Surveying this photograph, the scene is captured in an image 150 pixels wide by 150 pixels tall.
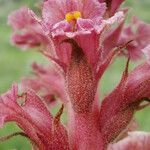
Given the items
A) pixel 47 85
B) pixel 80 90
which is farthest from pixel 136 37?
pixel 80 90

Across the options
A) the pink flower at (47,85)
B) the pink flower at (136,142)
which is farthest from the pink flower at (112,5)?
the pink flower at (136,142)

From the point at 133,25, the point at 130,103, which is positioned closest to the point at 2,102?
the point at 130,103

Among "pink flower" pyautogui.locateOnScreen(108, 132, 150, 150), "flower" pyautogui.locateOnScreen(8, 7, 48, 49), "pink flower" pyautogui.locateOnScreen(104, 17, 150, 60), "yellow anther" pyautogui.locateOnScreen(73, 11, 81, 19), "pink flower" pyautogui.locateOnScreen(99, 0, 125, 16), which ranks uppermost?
"yellow anther" pyautogui.locateOnScreen(73, 11, 81, 19)

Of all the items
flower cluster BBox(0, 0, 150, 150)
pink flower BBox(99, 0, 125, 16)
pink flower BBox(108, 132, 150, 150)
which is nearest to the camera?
pink flower BBox(108, 132, 150, 150)

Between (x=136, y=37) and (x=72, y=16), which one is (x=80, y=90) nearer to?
(x=72, y=16)

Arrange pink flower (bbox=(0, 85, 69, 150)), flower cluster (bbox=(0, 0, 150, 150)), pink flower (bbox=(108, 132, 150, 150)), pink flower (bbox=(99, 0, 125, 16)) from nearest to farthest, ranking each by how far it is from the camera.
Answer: pink flower (bbox=(108, 132, 150, 150)), flower cluster (bbox=(0, 0, 150, 150)), pink flower (bbox=(0, 85, 69, 150)), pink flower (bbox=(99, 0, 125, 16))

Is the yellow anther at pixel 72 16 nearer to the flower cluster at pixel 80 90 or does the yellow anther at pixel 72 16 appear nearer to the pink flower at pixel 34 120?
the flower cluster at pixel 80 90

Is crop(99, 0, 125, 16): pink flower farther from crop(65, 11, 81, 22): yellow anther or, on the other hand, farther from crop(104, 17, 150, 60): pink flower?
crop(104, 17, 150, 60): pink flower

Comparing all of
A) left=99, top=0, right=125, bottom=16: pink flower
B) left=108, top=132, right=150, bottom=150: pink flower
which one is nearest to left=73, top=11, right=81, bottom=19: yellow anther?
left=99, top=0, right=125, bottom=16: pink flower
